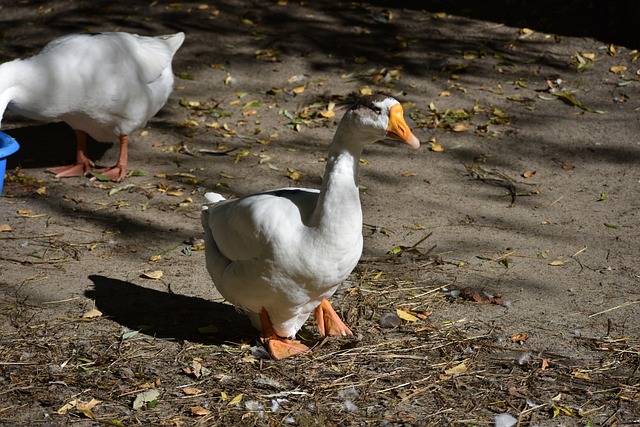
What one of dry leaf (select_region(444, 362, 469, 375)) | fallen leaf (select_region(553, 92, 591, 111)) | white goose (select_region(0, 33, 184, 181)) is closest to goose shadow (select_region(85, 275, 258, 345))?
dry leaf (select_region(444, 362, 469, 375))

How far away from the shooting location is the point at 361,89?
7820mm

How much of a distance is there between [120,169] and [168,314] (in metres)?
2.28

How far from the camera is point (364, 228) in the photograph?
18.7 feet

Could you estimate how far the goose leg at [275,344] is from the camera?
13.4 feet

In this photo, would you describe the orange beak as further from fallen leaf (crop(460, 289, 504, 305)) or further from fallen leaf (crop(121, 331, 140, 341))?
fallen leaf (crop(121, 331, 140, 341))

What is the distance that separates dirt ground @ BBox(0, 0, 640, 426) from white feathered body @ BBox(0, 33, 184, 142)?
1.63ft

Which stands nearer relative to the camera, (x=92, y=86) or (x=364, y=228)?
(x=364, y=228)

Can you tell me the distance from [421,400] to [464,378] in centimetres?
28

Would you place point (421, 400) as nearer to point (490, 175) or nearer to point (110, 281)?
point (110, 281)

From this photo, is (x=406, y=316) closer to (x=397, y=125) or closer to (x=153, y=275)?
(x=397, y=125)

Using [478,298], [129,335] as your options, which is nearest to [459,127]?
[478,298]

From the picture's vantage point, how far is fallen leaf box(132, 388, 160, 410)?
367cm

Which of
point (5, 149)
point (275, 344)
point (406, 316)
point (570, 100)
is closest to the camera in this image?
point (275, 344)

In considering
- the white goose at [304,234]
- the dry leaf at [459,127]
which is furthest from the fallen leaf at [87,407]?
the dry leaf at [459,127]
